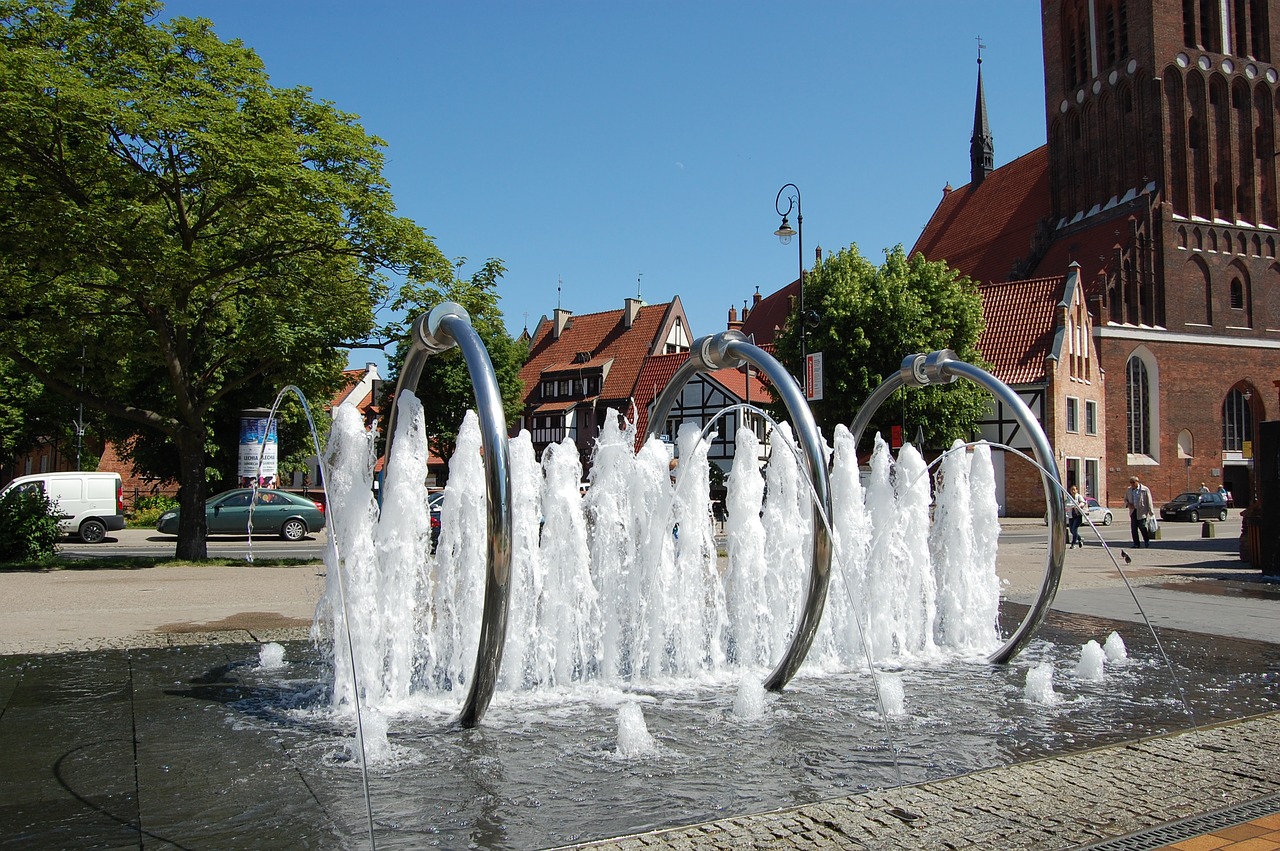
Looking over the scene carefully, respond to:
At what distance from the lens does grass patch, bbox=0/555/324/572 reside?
54.0 feet

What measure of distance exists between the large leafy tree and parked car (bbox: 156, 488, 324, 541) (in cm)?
749

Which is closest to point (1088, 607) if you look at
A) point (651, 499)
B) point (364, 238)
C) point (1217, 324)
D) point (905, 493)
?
point (905, 493)

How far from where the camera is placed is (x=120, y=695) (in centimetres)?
654

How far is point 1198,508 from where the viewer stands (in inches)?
1565

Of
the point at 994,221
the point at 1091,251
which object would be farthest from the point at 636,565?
the point at 994,221

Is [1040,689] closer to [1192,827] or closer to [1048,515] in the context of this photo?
[1048,515]

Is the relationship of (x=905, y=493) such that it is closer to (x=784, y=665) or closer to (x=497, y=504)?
(x=784, y=665)

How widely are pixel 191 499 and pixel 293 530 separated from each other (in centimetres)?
949

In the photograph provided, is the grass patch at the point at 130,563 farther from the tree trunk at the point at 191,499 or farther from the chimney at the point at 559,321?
the chimney at the point at 559,321

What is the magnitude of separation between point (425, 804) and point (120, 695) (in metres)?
3.28

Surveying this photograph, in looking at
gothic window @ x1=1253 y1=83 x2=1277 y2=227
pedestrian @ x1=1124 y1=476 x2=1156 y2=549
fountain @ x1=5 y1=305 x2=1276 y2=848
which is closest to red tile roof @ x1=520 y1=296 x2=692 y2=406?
gothic window @ x1=1253 y1=83 x2=1277 y2=227

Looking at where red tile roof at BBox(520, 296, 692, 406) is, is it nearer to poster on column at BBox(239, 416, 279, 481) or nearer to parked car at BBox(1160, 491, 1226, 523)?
parked car at BBox(1160, 491, 1226, 523)

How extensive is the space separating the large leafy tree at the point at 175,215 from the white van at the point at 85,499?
30.5 feet

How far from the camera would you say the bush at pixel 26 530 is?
679 inches
